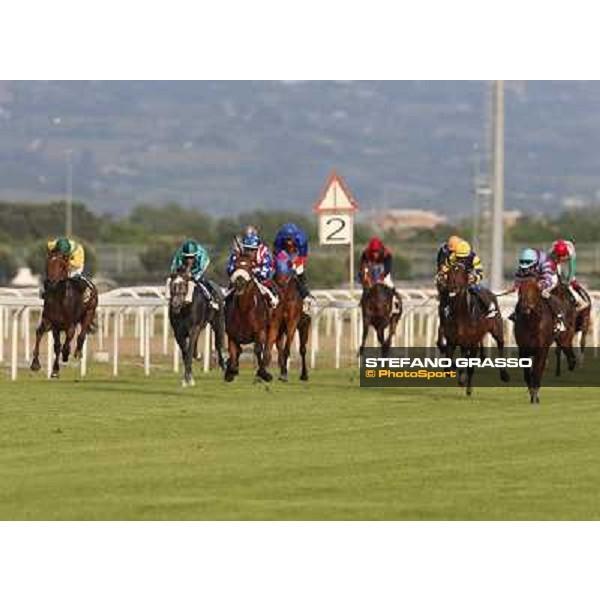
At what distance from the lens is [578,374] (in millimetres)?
28938

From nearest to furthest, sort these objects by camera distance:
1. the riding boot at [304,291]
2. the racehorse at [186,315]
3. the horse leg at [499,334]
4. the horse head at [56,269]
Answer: the racehorse at [186,315], the horse leg at [499,334], the riding boot at [304,291], the horse head at [56,269]

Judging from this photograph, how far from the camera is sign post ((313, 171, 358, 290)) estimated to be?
2930 centimetres

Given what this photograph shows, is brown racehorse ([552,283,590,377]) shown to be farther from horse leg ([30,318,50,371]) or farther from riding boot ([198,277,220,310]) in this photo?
horse leg ([30,318,50,371])

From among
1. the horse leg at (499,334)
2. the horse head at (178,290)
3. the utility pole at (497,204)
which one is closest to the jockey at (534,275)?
the horse leg at (499,334)

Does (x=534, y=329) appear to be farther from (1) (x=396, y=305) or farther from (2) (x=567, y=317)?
(1) (x=396, y=305)

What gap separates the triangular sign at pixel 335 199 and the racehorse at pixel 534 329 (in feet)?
20.3

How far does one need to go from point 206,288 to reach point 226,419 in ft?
18.0

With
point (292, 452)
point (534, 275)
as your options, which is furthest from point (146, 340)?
point (292, 452)

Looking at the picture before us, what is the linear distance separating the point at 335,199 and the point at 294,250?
3.04 meters

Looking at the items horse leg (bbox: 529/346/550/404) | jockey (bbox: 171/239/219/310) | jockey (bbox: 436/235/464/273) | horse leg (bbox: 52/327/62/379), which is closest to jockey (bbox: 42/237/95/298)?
horse leg (bbox: 52/327/62/379)

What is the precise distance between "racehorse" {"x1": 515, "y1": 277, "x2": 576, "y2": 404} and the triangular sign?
244 inches

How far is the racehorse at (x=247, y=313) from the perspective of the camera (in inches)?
971

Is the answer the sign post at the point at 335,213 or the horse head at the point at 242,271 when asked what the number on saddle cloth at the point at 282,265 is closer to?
the horse head at the point at 242,271

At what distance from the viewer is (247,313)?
2480 centimetres
